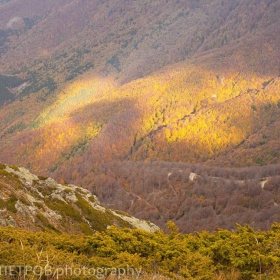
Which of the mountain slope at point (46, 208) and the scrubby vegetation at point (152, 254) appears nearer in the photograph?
the scrubby vegetation at point (152, 254)

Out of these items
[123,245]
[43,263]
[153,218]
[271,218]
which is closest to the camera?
[43,263]

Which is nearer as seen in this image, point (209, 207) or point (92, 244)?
point (92, 244)

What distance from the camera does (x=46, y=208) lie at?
4628 cm

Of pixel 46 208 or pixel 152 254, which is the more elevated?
pixel 152 254

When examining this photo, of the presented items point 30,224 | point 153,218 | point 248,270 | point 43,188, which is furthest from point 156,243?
point 153,218

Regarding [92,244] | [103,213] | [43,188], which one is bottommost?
[103,213]

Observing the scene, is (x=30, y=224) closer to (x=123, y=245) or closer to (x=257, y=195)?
(x=123, y=245)

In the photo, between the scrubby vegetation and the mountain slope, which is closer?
the scrubby vegetation

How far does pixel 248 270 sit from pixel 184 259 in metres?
4.18

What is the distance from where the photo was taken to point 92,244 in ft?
72.9

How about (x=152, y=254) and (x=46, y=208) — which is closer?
(x=152, y=254)

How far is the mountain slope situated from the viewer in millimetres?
Result: 38875

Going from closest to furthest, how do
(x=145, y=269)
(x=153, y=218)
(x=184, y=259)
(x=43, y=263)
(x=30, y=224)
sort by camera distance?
(x=43, y=263)
(x=145, y=269)
(x=184, y=259)
(x=30, y=224)
(x=153, y=218)

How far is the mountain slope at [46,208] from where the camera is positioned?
128ft
